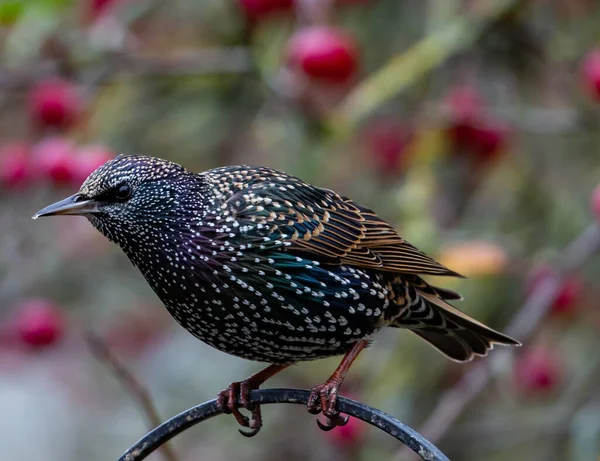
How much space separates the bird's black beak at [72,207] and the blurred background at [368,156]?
4.37 feet

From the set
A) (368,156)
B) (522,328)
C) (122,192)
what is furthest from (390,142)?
(122,192)

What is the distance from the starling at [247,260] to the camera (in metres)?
2.96

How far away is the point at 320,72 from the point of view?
14.5 ft

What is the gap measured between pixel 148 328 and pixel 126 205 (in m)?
4.34

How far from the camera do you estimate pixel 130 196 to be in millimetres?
2975

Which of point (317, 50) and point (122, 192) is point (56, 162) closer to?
point (317, 50)

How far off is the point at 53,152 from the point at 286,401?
1.98 metres

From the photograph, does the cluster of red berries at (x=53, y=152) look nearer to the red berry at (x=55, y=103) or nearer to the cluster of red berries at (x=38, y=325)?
the red berry at (x=55, y=103)

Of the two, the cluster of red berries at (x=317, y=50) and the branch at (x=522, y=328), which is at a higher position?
the cluster of red berries at (x=317, y=50)

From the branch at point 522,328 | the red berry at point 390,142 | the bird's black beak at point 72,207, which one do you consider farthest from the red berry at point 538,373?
the bird's black beak at point 72,207

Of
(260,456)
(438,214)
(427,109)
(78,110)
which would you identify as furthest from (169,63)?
(260,456)

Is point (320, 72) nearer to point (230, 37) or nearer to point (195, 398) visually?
point (230, 37)

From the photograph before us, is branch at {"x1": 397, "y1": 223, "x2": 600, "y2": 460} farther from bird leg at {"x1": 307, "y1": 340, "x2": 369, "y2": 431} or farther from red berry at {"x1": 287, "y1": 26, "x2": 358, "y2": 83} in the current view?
red berry at {"x1": 287, "y1": 26, "x2": 358, "y2": 83}

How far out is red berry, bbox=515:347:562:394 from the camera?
490cm
